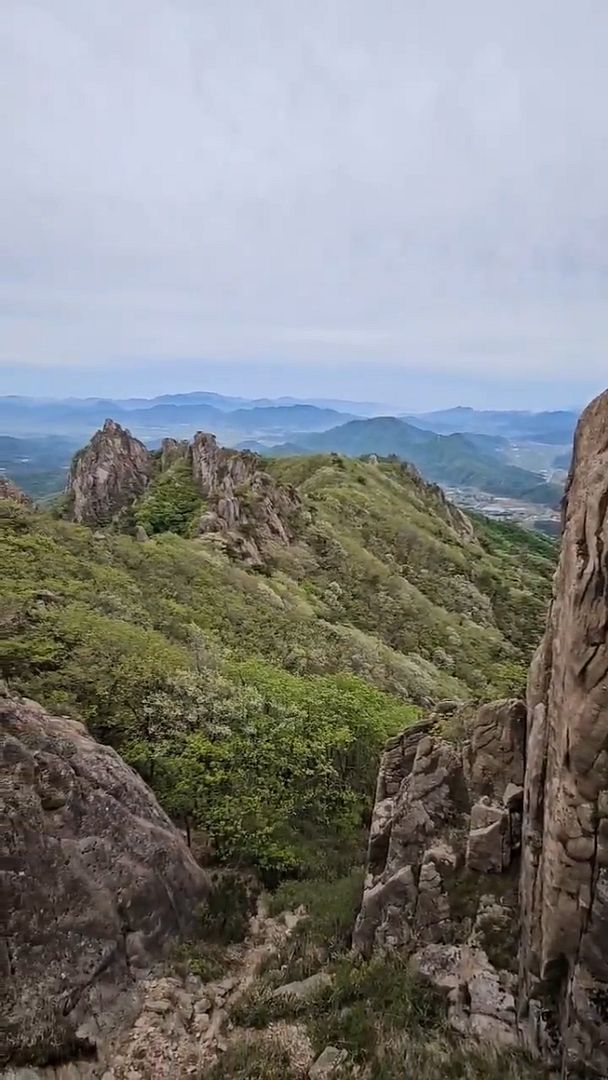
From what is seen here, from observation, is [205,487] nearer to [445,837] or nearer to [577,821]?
[445,837]

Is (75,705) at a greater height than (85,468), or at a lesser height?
lesser

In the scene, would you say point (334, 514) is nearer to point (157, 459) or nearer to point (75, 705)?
point (157, 459)

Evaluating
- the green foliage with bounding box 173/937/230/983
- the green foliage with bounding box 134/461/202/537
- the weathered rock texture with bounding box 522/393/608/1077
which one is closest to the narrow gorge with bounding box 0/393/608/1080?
the weathered rock texture with bounding box 522/393/608/1077

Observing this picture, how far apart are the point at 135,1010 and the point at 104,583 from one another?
70.8ft

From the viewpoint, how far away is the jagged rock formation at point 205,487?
53281mm

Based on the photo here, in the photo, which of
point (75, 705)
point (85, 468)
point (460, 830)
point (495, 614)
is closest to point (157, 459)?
point (85, 468)

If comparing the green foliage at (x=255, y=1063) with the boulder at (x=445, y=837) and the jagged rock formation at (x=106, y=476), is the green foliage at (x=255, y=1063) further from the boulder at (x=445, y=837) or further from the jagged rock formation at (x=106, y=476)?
the jagged rock formation at (x=106, y=476)

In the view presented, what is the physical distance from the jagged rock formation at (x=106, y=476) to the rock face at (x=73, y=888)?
2194 inches

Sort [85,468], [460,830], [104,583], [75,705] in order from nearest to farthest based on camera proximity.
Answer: [460,830] → [75,705] → [104,583] → [85,468]

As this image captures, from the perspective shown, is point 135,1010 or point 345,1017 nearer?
point 345,1017

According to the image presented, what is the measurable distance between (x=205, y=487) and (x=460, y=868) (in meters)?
56.6

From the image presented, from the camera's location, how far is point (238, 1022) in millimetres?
12484

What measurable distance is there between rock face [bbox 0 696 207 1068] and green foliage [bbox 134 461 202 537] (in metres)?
38.7

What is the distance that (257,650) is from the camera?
32312 millimetres
